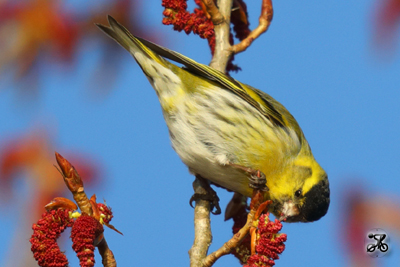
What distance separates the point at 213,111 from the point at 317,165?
0.92 m

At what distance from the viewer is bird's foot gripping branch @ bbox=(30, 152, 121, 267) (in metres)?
2.31

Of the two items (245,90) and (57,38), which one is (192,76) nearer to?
Answer: (245,90)

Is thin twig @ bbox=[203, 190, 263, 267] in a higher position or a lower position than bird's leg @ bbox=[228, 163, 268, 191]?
lower

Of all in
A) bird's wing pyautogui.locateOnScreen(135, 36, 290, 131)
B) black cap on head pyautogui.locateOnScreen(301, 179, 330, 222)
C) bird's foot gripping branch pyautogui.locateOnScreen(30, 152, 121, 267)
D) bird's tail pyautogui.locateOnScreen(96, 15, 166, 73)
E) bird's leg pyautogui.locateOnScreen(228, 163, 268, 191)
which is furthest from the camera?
bird's tail pyautogui.locateOnScreen(96, 15, 166, 73)

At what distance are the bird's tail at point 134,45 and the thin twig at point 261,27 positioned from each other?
61cm

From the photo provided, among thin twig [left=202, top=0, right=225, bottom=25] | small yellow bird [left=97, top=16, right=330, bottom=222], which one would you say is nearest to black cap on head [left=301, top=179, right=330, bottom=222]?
small yellow bird [left=97, top=16, right=330, bottom=222]

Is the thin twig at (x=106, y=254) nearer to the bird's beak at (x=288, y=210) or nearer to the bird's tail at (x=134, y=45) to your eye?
the bird's beak at (x=288, y=210)

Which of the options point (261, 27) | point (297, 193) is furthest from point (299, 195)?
point (261, 27)

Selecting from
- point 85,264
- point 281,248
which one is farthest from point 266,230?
point 85,264

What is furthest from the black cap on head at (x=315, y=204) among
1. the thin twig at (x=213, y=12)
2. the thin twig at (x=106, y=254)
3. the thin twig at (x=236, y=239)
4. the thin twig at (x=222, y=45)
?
the thin twig at (x=106, y=254)

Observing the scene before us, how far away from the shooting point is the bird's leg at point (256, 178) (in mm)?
3418

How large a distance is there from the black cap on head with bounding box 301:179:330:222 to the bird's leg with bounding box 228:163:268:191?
0.31 m

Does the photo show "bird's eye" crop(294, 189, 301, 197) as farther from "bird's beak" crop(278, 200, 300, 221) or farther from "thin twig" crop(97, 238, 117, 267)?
"thin twig" crop(97, 238, 117, 267)

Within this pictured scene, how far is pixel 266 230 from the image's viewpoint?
2.51 m
